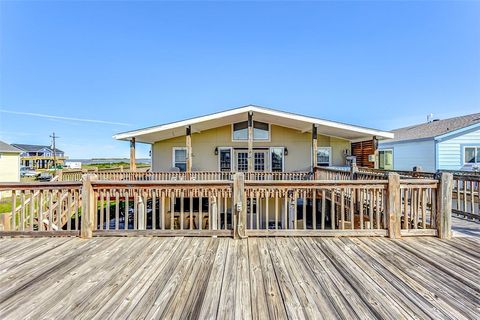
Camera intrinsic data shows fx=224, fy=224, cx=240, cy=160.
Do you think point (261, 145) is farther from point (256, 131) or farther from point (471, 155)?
point (471, 155)

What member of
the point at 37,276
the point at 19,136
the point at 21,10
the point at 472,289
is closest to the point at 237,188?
the point at 37,276

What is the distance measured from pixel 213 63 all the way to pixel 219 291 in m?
16.5

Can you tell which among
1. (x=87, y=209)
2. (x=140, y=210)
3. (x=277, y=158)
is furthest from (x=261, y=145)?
(x=87, y=209)

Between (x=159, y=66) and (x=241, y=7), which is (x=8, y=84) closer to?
(x=159, y=66)

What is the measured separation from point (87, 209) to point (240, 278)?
2.79 meters

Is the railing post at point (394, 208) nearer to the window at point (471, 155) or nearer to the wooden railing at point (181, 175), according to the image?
the wooden railing at point (181, 175)

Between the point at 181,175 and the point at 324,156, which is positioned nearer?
the point at 181,175

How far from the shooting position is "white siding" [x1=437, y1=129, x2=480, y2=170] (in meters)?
11.1

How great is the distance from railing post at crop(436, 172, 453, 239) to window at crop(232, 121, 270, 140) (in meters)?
8.27

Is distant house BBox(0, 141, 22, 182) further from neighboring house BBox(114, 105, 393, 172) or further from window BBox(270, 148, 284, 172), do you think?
window BBox(270, 148, 284, 172)

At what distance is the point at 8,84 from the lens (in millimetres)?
21891

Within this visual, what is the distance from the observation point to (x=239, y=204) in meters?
3.47

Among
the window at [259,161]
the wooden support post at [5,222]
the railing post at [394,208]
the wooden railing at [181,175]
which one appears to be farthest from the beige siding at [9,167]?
the railing post at [394,208]

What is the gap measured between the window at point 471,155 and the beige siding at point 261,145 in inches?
226
